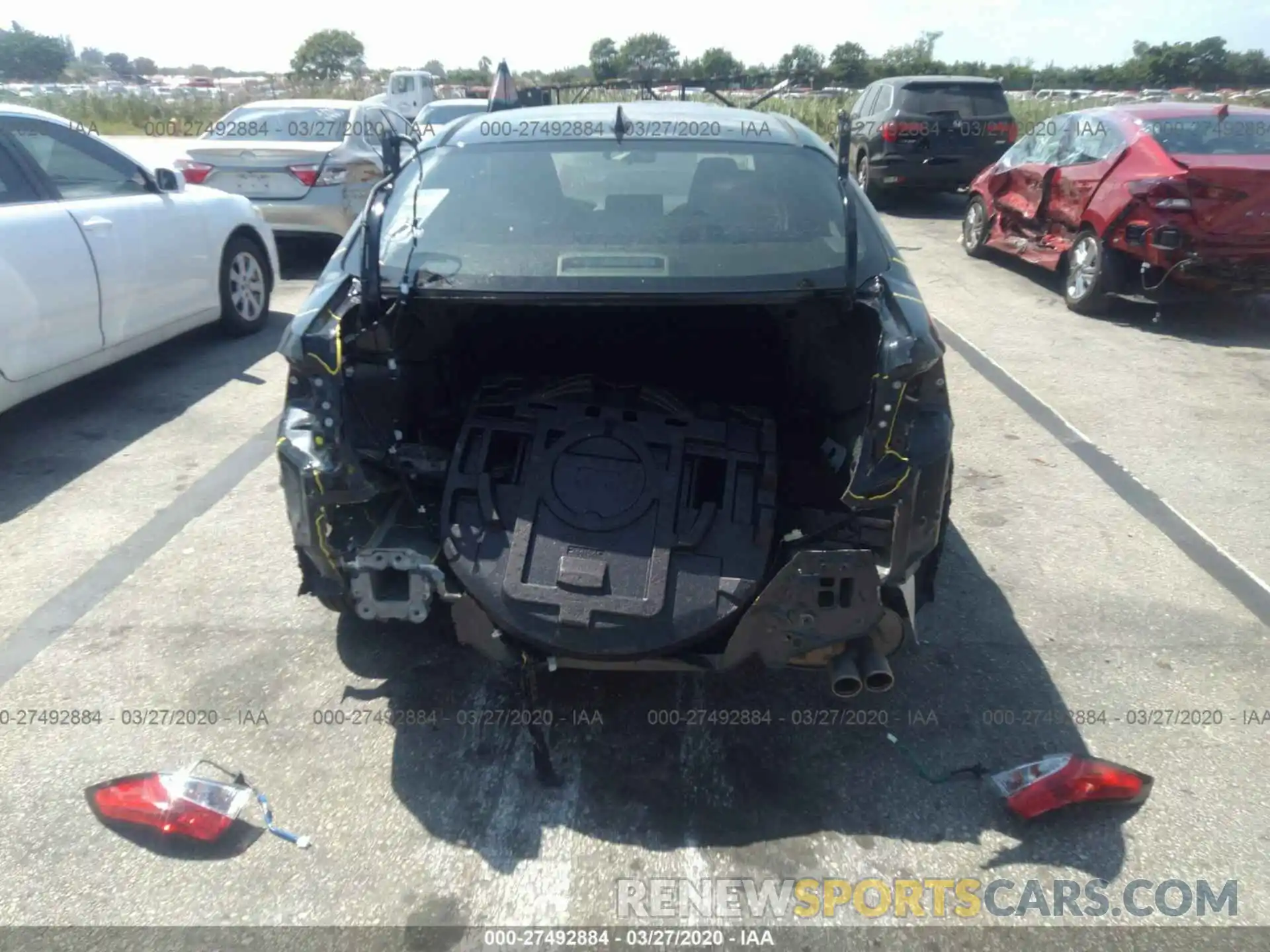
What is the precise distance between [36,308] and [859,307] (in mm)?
4120

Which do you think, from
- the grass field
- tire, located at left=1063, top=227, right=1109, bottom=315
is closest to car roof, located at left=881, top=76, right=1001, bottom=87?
the grass field

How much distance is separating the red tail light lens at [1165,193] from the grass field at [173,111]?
1255 cm

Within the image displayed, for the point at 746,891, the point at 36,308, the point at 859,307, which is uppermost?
the point at 859,307

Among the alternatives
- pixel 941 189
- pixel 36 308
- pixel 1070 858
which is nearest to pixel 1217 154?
pixel 941 189

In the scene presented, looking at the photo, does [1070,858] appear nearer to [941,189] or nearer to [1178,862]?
[1178,862]

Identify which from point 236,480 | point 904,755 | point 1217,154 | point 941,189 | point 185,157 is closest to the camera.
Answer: point 904,755

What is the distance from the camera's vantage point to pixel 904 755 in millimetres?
3082

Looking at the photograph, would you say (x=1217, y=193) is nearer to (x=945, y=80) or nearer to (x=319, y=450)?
(x=319, y=450)

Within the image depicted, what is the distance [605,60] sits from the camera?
4138 cm

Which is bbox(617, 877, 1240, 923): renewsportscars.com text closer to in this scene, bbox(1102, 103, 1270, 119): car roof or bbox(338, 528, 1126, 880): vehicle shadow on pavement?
bbox(338, 528, 1126, 880): vehicle shadow on pavement

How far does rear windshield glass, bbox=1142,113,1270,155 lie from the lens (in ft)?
25.8

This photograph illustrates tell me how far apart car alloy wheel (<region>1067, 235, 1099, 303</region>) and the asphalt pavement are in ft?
10.3

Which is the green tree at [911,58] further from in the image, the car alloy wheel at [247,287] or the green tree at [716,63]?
the car alloy wheel at [247,287]

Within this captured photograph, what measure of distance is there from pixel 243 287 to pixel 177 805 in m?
5.30
